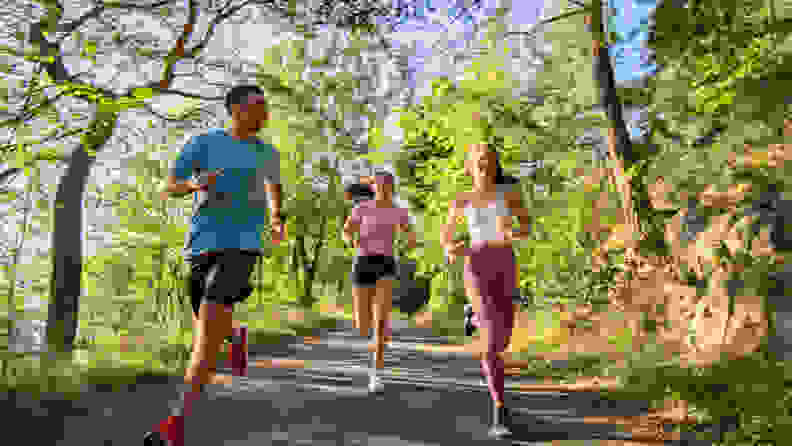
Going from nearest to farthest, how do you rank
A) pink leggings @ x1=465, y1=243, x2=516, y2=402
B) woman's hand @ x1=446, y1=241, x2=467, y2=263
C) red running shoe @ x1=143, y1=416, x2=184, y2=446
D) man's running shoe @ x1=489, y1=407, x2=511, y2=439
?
1. red running shoe @ x1=143, y1=416, x2=184, y2=446
2. man's running shoe @ x1=489, y1=407, x2=511, y2=439
3. pink leggings @ x1=465, y1=243, x2=516, y2=402
4. woman's hand @ x1=446, y1=241, x2=467, y2=263

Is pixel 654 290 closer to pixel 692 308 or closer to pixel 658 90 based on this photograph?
pixel 692 308

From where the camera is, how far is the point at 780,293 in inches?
201

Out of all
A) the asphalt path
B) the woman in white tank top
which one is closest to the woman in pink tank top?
the asphalt path

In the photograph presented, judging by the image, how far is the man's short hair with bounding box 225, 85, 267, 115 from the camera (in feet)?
12.1

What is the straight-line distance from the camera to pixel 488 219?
4.56m

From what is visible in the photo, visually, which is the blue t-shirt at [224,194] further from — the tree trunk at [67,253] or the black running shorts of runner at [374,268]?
the tree trunk at [67,253]

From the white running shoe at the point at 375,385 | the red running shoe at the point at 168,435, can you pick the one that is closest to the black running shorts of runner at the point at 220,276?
the red running shoe at the point at 168,435

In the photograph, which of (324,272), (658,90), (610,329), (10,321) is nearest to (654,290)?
(610,329)

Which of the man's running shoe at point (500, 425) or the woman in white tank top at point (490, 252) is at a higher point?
the woman in white tank top at point (490, 252)

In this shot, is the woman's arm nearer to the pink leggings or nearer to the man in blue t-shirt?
the pink leggings

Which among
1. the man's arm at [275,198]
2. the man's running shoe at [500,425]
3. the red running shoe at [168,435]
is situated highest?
the man's arm at [275,198]

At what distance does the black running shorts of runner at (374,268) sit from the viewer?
628cm

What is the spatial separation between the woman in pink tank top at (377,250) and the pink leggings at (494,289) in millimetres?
1813

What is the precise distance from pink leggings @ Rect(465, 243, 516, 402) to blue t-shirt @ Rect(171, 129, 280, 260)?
164 cm
